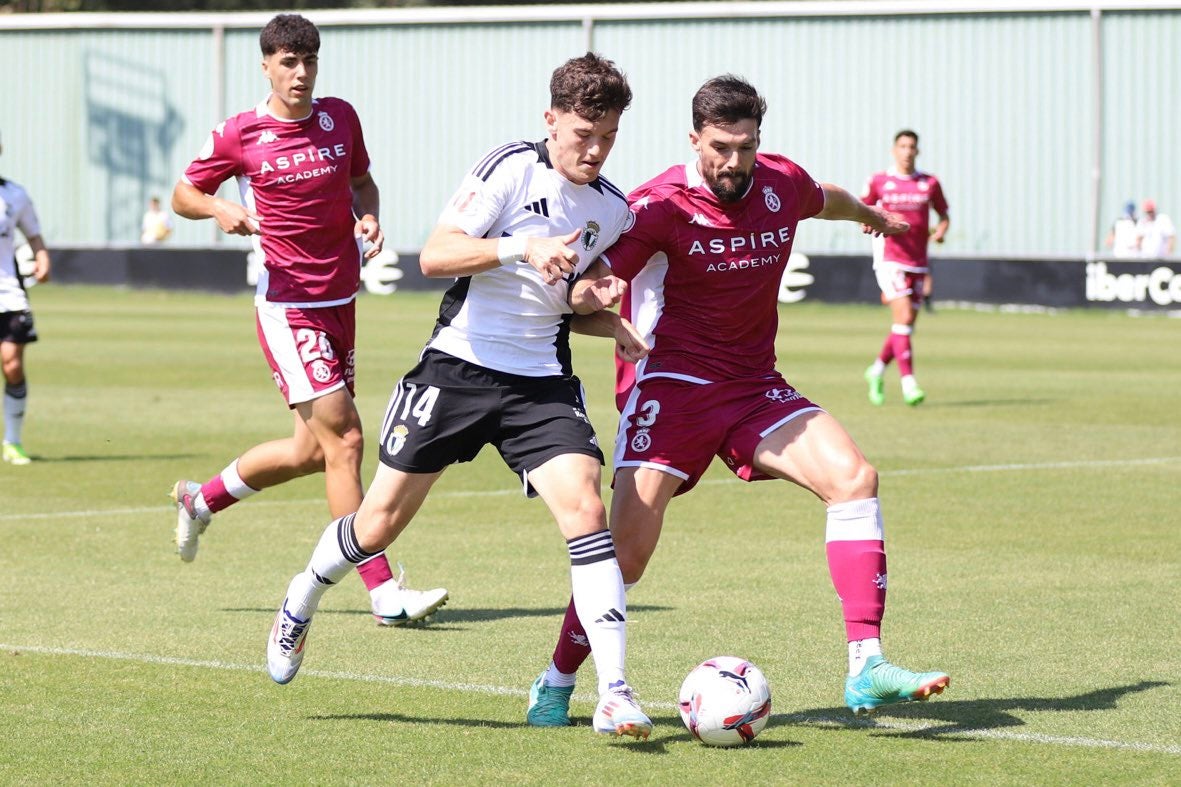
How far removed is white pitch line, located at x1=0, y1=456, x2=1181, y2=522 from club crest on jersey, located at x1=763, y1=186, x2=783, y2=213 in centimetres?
591

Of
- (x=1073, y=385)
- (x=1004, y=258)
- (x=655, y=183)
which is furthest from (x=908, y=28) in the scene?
(x=655, y=183)

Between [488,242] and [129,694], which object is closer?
[488,242]

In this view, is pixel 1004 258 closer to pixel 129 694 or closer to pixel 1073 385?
pixel 1073 385

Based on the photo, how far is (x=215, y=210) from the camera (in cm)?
885

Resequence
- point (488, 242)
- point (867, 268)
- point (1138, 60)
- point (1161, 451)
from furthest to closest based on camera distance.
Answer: point (1138, 60) < point (867, 268) < point (1161, 451) < point (488, 242)

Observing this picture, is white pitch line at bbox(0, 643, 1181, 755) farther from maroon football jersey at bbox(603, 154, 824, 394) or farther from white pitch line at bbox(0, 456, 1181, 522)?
white pitch line at bbox(0, 456, 1181, 522)

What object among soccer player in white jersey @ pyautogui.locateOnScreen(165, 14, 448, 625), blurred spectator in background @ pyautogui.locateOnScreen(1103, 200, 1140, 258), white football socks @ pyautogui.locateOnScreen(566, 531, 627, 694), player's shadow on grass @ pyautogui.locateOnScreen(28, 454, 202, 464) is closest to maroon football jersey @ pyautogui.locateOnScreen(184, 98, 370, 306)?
soccer player in white jersey @ pyautogui.locateOnScreen(165, 14, 448, 625)

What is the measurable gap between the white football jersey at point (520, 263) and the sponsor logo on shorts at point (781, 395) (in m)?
0.79

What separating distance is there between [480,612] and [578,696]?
180 cm

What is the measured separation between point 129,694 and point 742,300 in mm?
2576

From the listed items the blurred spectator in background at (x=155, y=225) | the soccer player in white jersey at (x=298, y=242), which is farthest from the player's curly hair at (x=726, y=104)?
the blurred spectator in background at (x=155, y=225)

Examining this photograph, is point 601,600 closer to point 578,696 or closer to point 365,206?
point 578,696

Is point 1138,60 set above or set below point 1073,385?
above

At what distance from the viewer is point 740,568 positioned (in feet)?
32.1
